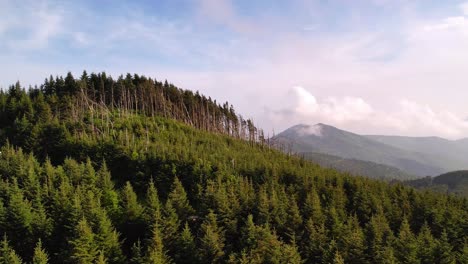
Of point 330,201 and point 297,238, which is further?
point 330,201

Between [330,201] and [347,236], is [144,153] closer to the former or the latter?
[330,201]

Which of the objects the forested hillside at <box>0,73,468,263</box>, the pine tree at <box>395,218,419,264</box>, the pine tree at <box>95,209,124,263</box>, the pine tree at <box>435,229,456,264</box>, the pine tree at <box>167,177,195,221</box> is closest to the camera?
the pine tree at <box>395,218,419,264</box>

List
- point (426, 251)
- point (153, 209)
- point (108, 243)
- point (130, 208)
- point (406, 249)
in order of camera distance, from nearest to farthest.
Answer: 1. point (108, 243)
2. point (406, 249)
3. point (426, 251)
4. point (153, 209)
5. point (130, 208)

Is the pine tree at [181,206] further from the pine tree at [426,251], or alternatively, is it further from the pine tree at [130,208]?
the pine tree at [426,251]

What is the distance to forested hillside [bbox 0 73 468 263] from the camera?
40.2m

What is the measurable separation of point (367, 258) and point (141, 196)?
41.0m

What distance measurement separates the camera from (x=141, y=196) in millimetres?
65188

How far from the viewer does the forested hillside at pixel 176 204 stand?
40.2 m

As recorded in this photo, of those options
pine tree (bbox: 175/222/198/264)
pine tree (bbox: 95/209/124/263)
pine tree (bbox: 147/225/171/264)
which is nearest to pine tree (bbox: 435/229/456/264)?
pine tree (bbox: 175/222/198/264)

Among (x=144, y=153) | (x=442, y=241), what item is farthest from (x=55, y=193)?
(x=442, y=241)

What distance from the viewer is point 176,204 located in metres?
51.1

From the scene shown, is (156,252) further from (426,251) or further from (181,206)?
(426,251)

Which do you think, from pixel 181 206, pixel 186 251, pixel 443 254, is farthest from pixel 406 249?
pixel 181 206

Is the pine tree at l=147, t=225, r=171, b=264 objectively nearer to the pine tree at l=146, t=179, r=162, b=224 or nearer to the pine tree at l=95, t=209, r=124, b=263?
the pine tree at l=146, t=179, r=162, b=224
